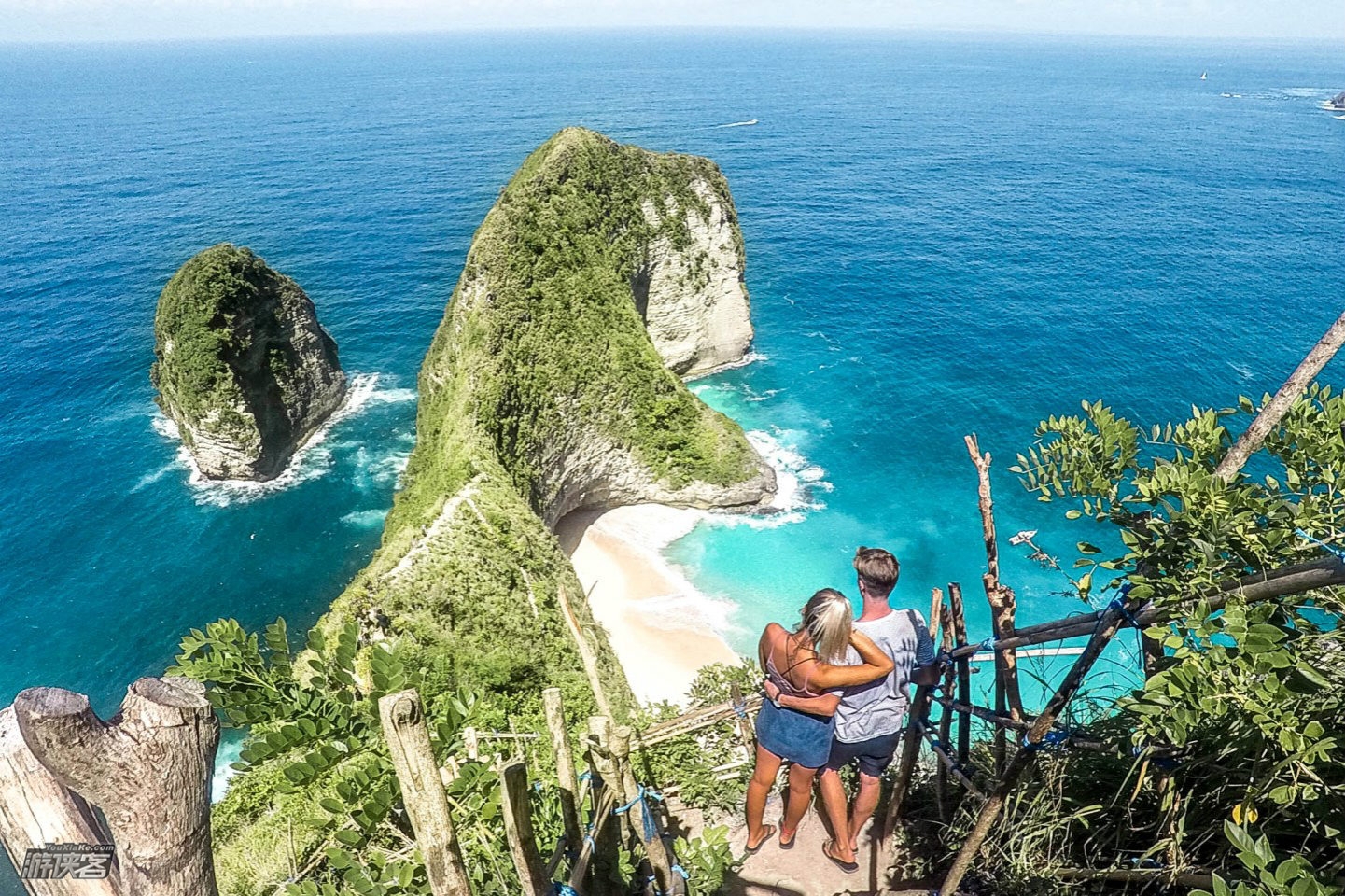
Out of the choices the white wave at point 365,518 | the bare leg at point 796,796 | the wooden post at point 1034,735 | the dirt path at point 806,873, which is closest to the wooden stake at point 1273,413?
the wooden post at point 1034,735

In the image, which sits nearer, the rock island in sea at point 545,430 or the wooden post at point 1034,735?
the wooden post at point 1034,735

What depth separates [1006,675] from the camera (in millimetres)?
5656

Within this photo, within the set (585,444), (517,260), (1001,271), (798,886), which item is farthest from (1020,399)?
(798,886)

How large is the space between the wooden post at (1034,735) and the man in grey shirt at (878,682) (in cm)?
117

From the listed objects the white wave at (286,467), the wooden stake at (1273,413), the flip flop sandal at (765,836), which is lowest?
the white wave at (286,467)

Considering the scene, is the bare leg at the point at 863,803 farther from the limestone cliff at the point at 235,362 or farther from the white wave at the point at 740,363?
the white wave at the point at 740,363

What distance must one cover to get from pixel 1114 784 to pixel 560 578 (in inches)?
588

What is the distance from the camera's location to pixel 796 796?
6816 mm

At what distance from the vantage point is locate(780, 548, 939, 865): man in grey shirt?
20.0 feet

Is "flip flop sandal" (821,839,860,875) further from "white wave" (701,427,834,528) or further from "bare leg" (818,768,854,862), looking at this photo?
"white wave" (701,427,834,528)

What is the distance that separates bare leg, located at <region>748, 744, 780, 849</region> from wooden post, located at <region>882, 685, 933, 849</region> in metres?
1.11

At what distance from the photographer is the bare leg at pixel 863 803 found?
673 centimetres

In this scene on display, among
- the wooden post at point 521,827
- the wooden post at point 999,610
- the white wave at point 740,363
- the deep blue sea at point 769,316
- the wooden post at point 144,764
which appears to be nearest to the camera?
the wooden post at point 144,764

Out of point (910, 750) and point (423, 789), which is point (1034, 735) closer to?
point (910, 750)
